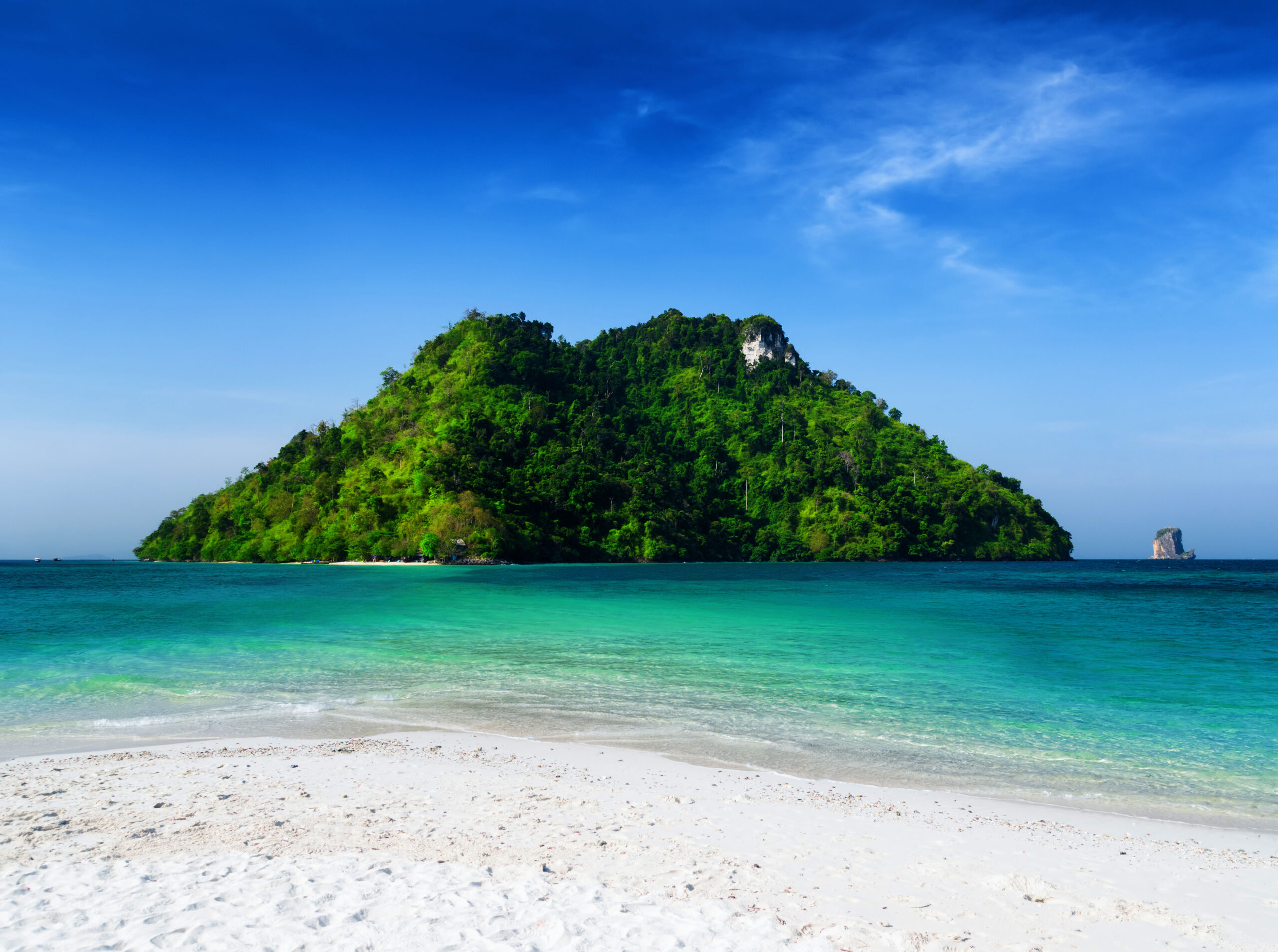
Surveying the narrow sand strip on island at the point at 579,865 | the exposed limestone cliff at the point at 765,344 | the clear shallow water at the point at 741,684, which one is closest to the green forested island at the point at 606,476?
the exposed limestone cliff at the point at 765,344

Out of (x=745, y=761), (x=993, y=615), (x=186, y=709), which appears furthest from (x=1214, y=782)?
(x=993, y=615)

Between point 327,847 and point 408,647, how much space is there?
1302 centimetres

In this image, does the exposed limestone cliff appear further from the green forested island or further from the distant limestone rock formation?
the distant limestone rock formation

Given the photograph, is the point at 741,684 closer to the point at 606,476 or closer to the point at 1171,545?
the point at 606,476

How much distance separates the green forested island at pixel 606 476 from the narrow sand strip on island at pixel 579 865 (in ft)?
262

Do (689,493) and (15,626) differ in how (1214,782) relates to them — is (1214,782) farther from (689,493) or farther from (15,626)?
(689,493)

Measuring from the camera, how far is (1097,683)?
13141mm

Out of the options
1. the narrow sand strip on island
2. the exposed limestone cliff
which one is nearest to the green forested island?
the exposed limestone cliff

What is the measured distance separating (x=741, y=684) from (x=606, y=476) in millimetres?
92390

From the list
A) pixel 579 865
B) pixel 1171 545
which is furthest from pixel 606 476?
pixel 1171 545

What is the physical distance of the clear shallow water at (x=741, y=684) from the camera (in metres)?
8.15

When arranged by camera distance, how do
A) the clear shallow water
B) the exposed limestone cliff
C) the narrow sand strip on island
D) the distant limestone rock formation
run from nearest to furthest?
the narrow sand strip on island → the clear shallow water → the exposed limestone cliff → the distant limestone rock formation

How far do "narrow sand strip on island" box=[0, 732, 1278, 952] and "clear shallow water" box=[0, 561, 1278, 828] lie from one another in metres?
1.49

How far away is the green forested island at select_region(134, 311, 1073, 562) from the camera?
93.1m
